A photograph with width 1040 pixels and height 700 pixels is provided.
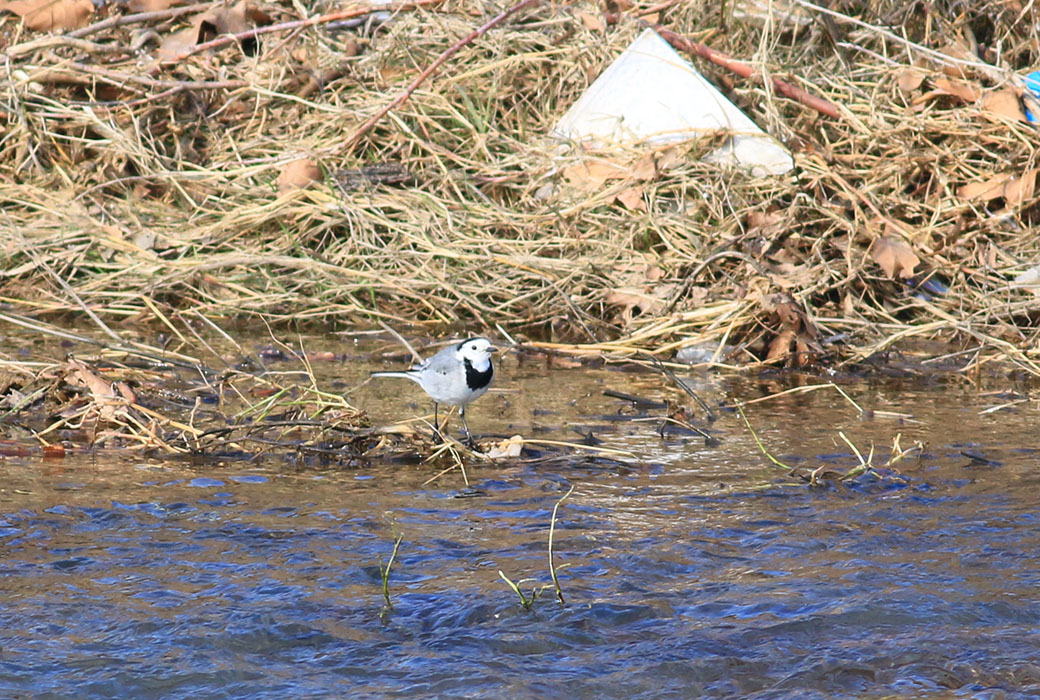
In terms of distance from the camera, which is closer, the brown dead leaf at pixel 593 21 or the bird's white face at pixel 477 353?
the bird's white face at pixel 477 353

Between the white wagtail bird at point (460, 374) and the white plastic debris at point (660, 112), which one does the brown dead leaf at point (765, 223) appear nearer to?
the white plastic debris at point (660, 112)

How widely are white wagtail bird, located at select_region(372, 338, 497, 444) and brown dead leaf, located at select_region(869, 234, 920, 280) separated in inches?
97.8

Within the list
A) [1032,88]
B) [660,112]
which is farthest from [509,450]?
[1032,88]

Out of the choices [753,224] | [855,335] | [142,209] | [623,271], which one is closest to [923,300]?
[855,335]

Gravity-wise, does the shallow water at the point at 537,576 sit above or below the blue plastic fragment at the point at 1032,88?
below

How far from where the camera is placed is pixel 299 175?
748 centimetres

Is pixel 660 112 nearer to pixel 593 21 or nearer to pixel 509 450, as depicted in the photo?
pixel 593 21

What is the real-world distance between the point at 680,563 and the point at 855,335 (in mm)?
2970

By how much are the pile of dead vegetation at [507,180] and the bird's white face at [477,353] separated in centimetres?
134

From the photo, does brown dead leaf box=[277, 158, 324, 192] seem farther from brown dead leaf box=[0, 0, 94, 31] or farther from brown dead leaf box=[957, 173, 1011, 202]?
brown dead leaf box=[957, 173, 1011, 202]

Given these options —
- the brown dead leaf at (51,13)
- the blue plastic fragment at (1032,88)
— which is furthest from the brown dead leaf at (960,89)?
the brown dead leaf at (51,13)

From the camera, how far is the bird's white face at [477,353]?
4909 mm

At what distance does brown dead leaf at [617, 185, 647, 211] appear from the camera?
23.3 ft

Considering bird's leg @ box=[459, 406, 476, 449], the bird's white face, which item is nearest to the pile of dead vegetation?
bird's leg @ box=[459, 406, 476, 449]
